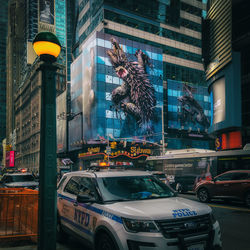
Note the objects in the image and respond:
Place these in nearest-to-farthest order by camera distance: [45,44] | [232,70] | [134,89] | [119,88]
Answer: [45,44] < [232,70] < [119,88] < [134,89]

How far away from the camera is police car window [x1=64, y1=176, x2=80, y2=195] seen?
7.10 meters

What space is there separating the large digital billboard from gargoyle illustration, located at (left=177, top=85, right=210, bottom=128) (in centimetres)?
767

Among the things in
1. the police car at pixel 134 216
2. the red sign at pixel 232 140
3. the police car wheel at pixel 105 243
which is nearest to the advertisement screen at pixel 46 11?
the red sign at pixel 232 140

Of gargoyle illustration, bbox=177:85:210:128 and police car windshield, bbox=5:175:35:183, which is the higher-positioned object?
gargoyle illustration, bbox=177:85:210:128

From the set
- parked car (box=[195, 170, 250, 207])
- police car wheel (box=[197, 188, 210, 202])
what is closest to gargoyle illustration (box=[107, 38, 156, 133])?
police car wheel (box=[197, 188, 210, 202])

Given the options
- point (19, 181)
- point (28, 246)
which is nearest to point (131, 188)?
point (28, 246)

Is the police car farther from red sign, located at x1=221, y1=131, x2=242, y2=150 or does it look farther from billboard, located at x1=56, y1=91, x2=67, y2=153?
billboard, located at x1=56, y1=91, x2=67, y2=153

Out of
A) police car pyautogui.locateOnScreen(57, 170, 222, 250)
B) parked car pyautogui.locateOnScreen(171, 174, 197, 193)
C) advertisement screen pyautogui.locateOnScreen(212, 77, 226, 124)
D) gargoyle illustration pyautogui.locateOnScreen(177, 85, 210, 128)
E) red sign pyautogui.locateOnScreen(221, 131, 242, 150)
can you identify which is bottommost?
parked car pyautogui.locateOnScreen(171, 174, 197, 193)

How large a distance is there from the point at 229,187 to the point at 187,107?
57486 mm

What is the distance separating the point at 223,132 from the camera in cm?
3419

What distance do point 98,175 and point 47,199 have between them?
1.87 m

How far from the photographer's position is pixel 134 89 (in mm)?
62688

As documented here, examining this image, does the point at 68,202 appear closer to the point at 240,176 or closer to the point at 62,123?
the point at 240,176

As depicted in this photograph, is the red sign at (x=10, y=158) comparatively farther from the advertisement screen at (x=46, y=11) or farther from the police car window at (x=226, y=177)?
the advertisement screen at (x=46, y=11)
